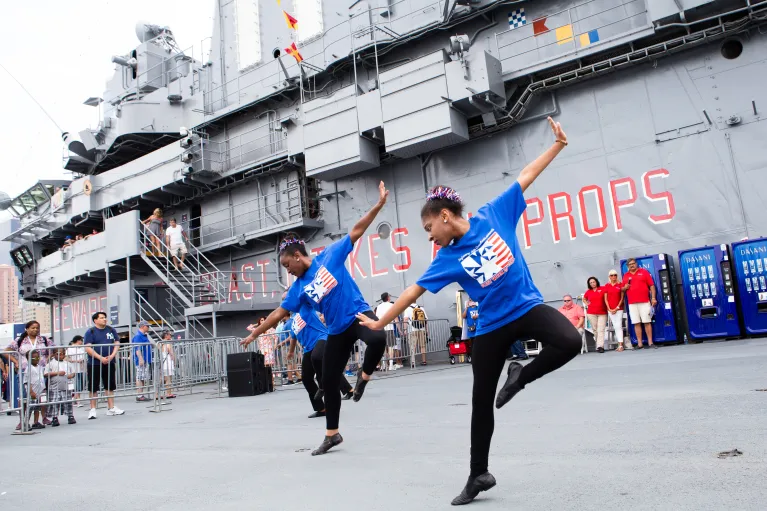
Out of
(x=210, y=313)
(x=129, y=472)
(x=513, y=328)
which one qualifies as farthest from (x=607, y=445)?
(x=210, y=313)

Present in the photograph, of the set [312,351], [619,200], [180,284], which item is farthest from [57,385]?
[619,200]

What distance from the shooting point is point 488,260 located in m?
3.47

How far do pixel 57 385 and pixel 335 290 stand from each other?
6932mm

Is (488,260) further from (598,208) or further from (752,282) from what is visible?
(598,208)

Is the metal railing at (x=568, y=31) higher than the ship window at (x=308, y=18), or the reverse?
the ship window at (x=308, y=18)

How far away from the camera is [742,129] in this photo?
12.9 metres

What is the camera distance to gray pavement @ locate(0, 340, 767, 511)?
312 centimetres

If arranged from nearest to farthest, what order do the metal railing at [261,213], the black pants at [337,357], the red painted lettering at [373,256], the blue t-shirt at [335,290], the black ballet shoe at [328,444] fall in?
the black ballet shoe at [328,444]
the black pants at [337,357]
the blue t-shirt at [335,290]
the red painted lettering at [373,256]
the metal railing at [261,213]

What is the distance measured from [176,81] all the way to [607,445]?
2344 centimetres

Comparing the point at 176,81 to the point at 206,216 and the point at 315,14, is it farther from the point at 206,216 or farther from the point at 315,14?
the point at 315,14

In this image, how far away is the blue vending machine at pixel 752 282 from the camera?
12.0 metres

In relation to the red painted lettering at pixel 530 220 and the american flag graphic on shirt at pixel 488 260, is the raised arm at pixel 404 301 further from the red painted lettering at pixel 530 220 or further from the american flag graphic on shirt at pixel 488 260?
the red painted lettering at pixel 530 220

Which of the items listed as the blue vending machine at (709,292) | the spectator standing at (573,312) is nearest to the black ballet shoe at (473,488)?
the spectator standing at (573,312)

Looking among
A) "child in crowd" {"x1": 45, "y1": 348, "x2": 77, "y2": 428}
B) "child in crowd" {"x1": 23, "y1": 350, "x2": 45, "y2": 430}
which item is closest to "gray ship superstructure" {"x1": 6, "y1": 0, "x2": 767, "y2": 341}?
"child in crowd" {"x1": 45, "y1": 348, "x2": 77, "y2": 428}
